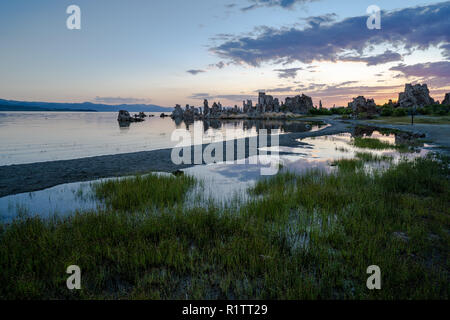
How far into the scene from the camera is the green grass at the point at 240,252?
4566 mm

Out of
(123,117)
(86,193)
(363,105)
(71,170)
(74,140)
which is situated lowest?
(86,193)

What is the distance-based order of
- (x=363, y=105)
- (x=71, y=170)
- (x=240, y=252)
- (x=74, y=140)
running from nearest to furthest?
(x=240, y=252)
(x=71, y=170)
(x=74, y=140)
(x=363, y=105)

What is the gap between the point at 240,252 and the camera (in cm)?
577

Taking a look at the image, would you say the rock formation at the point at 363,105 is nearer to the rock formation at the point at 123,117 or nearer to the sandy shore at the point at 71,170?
the rock formation at the point at 123,117

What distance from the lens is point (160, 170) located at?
1723 centimetres

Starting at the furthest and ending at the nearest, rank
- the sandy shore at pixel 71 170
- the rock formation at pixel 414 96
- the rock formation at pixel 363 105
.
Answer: the rock formation at pixel 414 96
the rock formation at pixel 363 105
the sandy shore at pixel 71 170

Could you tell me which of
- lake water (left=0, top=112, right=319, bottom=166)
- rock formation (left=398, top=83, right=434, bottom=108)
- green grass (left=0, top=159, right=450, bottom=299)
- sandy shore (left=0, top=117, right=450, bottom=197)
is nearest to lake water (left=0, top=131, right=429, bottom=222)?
sandy shore (left=0, top=117, right=450, bottom=197)

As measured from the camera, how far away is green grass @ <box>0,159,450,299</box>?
15.0 feet

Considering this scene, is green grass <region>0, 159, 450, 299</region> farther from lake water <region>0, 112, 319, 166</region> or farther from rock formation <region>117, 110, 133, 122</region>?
rock formation <region>117, 110, 133, 122</region>

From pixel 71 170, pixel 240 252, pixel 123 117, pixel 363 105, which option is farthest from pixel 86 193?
pixel 363 105

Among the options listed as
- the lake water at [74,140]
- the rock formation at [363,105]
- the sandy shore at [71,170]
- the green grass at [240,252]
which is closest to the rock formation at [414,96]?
the rock formation at [363,105]

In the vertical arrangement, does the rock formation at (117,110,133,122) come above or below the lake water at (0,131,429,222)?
above

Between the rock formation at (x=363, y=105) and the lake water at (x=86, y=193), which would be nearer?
the lake water at (x=86, y=193)

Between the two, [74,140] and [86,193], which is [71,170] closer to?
[86,193]
